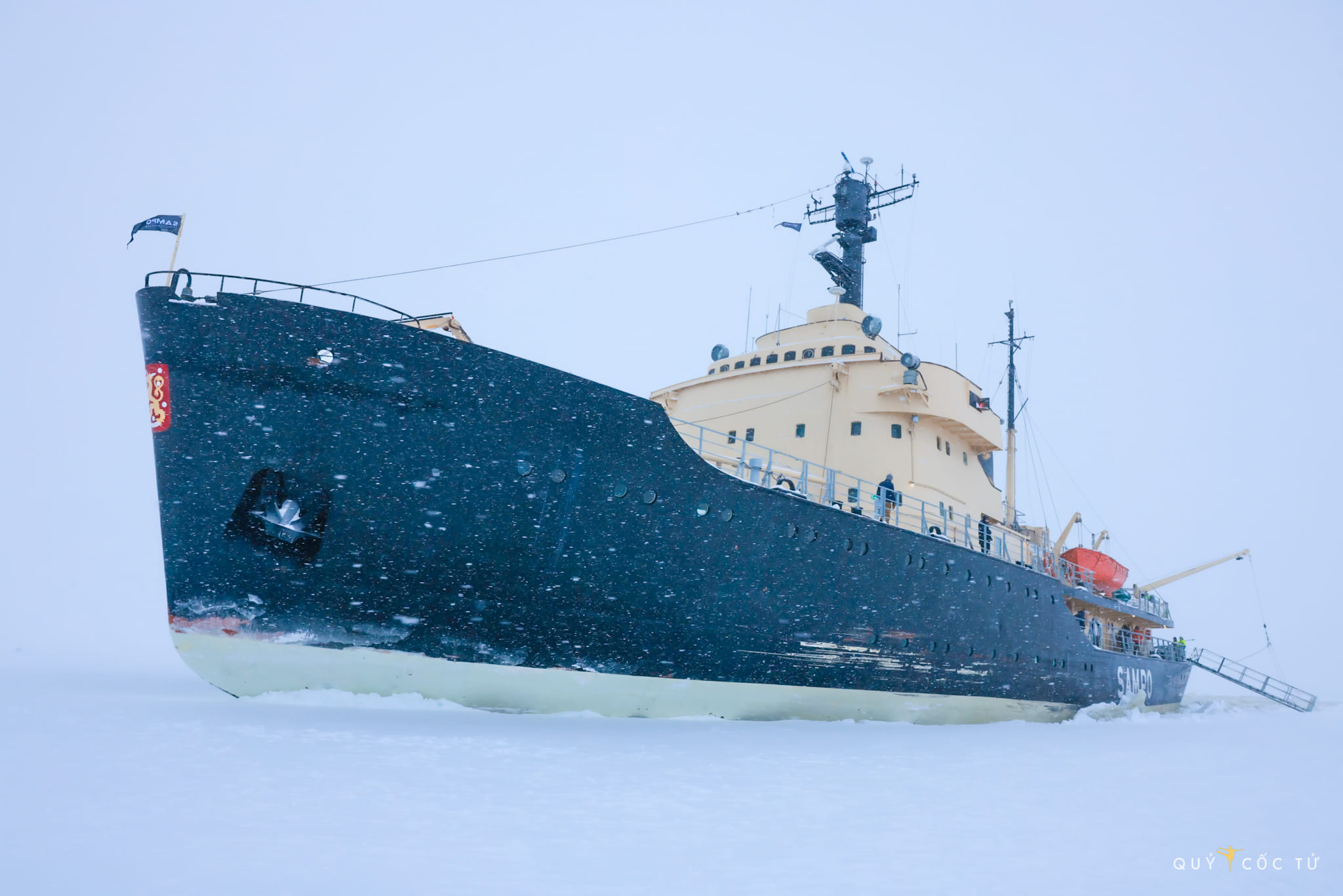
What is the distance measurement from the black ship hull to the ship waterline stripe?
1.0 inches

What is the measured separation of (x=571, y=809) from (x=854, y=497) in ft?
36.1

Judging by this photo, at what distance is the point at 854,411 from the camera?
15781mm

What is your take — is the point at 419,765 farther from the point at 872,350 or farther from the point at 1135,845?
the point at 872,350

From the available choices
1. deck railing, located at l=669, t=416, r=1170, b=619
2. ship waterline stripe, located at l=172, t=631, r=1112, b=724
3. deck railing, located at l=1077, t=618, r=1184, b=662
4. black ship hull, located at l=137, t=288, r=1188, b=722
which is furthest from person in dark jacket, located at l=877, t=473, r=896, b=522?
deck railing, located at l=1077, t=618, r=1184, b=662

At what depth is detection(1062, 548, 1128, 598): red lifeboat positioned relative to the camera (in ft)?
70.8

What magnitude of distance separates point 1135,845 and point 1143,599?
24.5 metres

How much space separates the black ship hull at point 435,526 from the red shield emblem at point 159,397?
0.05 m

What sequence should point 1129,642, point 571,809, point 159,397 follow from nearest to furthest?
point 571,809
point 159,397
point 1129,642

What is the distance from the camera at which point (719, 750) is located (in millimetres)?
7734

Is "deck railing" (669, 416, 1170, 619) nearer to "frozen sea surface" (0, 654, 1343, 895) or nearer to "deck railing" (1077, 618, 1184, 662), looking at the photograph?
"deck railing" (1077, 618, 1184, 662)

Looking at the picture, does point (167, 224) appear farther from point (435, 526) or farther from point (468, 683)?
point (468, 683)

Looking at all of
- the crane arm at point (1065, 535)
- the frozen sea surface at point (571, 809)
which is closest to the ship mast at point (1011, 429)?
the crane arm at point (1065, 535)

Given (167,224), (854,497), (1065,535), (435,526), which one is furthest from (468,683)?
(1065,535)

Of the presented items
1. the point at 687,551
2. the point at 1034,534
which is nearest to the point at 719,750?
the point at 687,551
